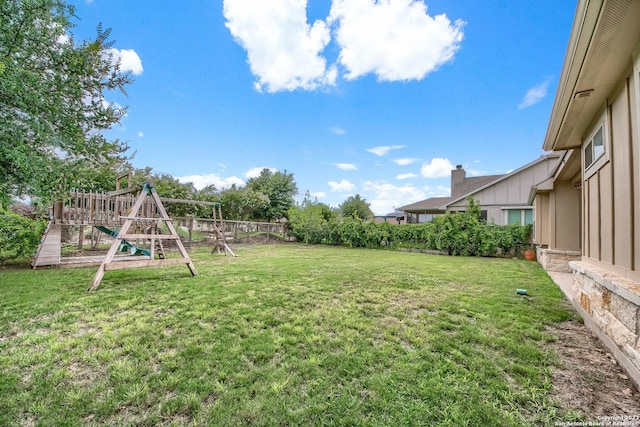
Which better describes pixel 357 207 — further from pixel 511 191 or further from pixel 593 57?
pixel 593 57

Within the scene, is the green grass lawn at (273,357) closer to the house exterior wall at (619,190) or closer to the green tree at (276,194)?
the house exterior wall at (619,190)

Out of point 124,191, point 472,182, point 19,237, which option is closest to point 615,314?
point 124,191

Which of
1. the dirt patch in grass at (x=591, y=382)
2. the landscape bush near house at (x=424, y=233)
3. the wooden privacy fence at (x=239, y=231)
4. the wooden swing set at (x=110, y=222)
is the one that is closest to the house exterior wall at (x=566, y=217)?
the landscape bush near house at (x=424, y=233)

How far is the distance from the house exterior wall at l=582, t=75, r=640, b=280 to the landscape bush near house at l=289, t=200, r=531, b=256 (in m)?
7.60

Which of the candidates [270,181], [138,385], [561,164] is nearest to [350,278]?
[138,385]

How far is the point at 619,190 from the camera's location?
98.3 inches

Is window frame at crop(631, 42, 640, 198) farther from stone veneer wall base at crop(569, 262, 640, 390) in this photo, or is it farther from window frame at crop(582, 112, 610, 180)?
→ stone veneer wall base at crop(569, 262, 640, 390)

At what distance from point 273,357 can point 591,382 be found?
2.39 meters

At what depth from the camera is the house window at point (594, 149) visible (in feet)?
10.4

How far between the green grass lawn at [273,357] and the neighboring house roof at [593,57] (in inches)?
98.7

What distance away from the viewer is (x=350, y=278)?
5.55 m

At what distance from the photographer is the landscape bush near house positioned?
10180mm

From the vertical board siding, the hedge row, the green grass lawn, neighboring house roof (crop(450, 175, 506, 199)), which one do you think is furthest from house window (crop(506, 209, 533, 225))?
the vertical board siding

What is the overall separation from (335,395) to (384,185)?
33.2 metres
